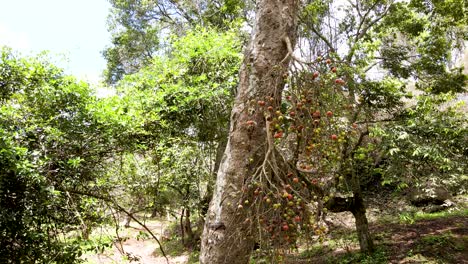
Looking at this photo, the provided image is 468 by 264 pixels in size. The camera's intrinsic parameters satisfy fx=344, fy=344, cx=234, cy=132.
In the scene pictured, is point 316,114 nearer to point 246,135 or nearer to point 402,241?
point 246,135

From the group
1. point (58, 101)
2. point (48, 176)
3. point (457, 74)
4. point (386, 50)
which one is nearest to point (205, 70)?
point (58, 101)

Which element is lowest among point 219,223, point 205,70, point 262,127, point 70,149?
point 219,223

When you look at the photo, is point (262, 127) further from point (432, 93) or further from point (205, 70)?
point (432, 93)

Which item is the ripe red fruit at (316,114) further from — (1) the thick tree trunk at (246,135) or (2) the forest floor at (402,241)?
(2) the forest floor at (402,241)

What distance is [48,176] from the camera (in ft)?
12.6

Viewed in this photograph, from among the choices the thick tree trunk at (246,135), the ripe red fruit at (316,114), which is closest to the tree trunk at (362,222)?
the thick tree trunk at (246,135)

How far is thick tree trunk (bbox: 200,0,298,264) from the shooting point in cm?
239

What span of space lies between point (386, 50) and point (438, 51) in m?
1.50

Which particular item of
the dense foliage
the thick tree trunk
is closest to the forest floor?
the dense foliage

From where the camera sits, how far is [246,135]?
2.54 meters

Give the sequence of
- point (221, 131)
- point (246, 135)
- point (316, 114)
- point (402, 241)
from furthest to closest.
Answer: point (402, 241) < point (221, 131) < point (246, 135) < point (316, 114)

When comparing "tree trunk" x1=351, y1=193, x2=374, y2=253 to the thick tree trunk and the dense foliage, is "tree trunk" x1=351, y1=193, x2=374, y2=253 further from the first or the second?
the thick tree trunk

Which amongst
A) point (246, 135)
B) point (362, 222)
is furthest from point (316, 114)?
point (362, 222)

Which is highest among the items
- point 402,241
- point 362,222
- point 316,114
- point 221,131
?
point 221,131
